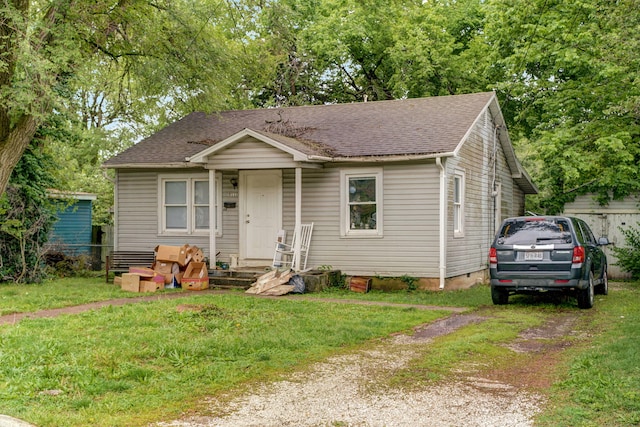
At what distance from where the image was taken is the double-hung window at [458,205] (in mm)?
16362

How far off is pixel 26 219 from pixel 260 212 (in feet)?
Result: 19.2

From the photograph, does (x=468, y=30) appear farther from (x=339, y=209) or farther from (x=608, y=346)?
(x=608, y=346)

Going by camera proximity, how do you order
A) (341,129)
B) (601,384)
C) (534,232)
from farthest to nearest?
1. (341,129)
2. (534,232)
3. (601,384)

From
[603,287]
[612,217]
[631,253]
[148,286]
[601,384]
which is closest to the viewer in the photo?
[601,384]

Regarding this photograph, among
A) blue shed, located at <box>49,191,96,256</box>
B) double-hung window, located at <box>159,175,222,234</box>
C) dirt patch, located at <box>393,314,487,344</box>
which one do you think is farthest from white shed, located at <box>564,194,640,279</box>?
blue shed, located at <box>49,191,96,256</box>

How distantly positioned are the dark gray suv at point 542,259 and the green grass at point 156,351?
5.63ft

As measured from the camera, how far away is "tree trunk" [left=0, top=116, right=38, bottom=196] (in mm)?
9922

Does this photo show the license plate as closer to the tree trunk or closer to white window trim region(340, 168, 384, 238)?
white window trim region(340, 168, 384, 238)

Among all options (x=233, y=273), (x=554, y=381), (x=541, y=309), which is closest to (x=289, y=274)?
(x=233, y=273)

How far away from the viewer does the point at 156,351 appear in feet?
25.4

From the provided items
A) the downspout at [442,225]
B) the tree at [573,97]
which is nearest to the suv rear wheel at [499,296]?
the downspout at [442,225]

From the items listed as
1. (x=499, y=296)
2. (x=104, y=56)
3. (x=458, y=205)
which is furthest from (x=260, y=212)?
(x=499, y=296)

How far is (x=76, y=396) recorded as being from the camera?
592 cm

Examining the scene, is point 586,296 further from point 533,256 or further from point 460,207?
point 460,207
